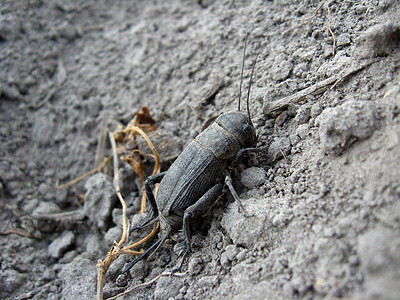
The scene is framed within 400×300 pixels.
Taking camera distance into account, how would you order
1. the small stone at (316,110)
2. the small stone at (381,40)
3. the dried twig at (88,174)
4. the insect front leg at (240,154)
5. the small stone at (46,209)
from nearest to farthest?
the small stone at (381,40) < the small stone at (316,110) < the insect front leg at (240,154) < the small stone at (46,209) < the dried twig at (88,174)

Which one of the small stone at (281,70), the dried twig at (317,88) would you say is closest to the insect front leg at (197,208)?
the dried twig at (317,88)

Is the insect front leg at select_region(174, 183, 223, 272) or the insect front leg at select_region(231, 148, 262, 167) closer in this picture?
the insect front leg at select_region(174, 183, 223, 272)

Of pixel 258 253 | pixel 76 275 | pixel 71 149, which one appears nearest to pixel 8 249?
pixel 76 275

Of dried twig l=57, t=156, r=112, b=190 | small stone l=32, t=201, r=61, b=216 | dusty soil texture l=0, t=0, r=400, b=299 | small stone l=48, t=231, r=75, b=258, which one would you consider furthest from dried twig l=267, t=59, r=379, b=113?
small stone l=32, t=201, r=61, b=216

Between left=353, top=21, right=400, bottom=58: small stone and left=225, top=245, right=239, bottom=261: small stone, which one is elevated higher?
left=353, top=21, right=400, bottom=58: small stone

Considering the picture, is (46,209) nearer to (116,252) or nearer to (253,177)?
(116,252)

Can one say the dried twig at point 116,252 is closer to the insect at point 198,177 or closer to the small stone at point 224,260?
the insect at point 198,177

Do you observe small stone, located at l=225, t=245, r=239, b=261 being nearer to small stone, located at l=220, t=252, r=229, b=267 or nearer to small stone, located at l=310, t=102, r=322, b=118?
small stone, located at l=220, t=252, r=229, b=267

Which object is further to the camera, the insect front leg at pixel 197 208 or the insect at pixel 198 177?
the insect at pixel 198 177

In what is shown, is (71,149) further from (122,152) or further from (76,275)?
(76,275)
